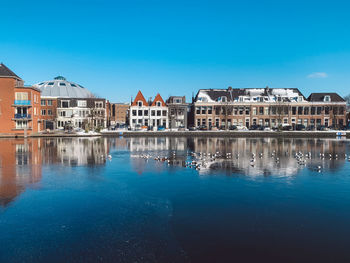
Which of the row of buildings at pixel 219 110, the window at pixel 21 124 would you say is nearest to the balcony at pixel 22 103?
the window at pixel 21 124

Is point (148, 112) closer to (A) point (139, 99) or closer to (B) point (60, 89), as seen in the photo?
(A) point (139, 99)

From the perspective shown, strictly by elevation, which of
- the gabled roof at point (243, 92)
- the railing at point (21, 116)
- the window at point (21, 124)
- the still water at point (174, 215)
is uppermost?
the gabled roof at point (243, 92)

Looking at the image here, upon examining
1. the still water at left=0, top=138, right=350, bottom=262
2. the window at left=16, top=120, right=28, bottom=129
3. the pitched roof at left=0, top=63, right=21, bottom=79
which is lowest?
the still water at left=0, top=138, right=350, bottom=262

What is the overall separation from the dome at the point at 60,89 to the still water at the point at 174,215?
85.6 meters

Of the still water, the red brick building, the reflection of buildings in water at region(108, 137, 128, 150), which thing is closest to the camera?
the still water

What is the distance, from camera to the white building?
8144 cm

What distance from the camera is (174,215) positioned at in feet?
37.7

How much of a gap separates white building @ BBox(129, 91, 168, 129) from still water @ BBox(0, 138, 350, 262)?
60908 millimetres

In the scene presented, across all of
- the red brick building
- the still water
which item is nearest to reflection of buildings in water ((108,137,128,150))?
the still water

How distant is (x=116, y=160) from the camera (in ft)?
87.2

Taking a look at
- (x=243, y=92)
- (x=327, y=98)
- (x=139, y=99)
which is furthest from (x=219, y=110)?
(x=327, y=98)

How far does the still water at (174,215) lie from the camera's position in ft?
27.8

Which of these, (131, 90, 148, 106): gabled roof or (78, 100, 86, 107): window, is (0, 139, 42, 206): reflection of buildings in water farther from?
(78, 100, 86, 107): window

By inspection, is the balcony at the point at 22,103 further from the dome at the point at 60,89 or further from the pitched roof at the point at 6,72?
the dome at the point at 60,89
